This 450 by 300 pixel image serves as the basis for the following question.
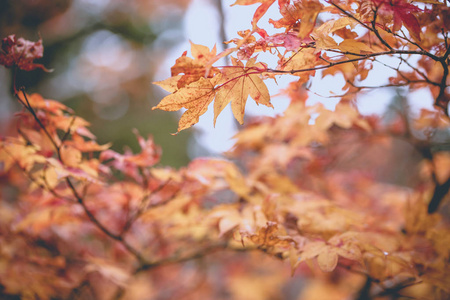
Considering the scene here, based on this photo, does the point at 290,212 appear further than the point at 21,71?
Yes

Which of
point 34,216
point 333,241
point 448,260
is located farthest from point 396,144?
point 34,216

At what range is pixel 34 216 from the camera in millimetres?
1135

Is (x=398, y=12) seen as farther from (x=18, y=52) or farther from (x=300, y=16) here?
(x=18, y=52)

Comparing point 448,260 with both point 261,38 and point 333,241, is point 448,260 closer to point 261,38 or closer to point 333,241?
point 333,241

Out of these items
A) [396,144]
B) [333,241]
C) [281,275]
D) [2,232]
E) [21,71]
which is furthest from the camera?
[396,144]

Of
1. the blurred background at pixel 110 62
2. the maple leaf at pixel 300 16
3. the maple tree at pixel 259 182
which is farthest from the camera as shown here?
the blurred background at pixel 110 62

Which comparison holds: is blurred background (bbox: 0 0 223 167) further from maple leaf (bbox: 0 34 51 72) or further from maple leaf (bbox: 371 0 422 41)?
maple leaf (bbox: 371 0 422 41)

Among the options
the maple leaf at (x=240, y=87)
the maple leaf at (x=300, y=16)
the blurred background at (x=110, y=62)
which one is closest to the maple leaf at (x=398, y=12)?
the maple leaf at (x=300, y=16)

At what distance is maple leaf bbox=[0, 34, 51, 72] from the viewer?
0.70 meters

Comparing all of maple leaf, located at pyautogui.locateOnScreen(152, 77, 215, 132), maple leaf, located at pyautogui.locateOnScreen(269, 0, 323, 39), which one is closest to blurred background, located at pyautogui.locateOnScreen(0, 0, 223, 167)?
maple leaf, located at pyautogui.locateOnScreen(152, 77, 215, 132)

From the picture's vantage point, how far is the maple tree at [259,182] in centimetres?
64

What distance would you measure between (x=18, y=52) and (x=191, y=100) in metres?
0.52

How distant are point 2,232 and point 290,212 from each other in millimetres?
1490

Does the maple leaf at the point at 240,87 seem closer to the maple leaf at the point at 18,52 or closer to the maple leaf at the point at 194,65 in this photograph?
the maple leaf at the point at 194,65
